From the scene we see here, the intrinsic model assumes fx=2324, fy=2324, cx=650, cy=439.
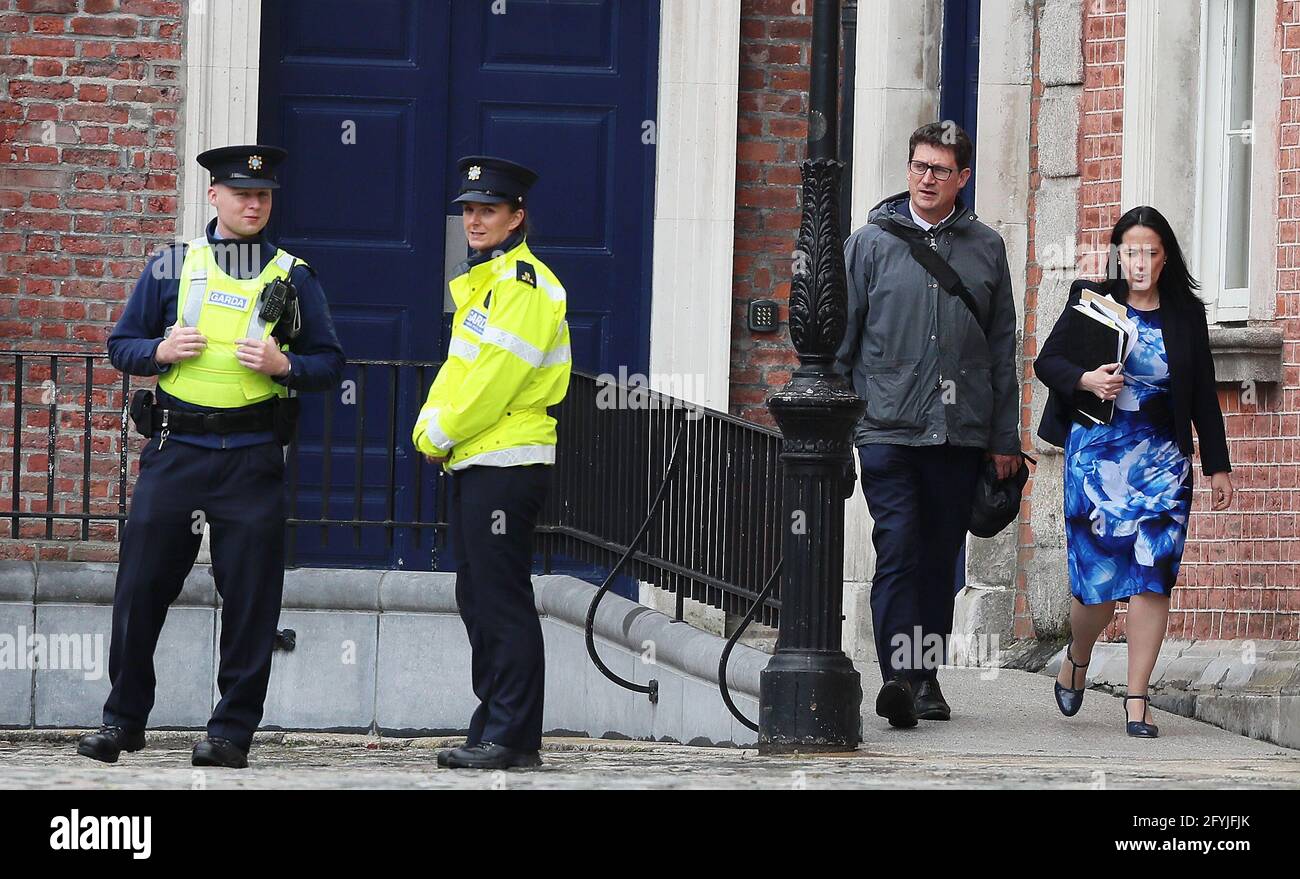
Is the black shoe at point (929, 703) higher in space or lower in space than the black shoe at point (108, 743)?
higher

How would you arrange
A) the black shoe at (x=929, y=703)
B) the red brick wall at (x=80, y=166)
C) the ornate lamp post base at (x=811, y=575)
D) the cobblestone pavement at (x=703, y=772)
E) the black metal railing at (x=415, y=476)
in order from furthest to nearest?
the red brick wall at (x=80, y=166), the black metal railing at (x=415, y=476), the black shoe at (x=929, y=703), the ornate lamp post base at (x=811, y=575), the cobblestone pavement at (x=703, y=772)

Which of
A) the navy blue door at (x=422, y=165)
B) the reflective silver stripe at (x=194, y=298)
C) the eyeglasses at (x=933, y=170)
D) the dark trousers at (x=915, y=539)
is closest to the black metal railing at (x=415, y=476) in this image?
the navy blue door at (x=422, y=165)

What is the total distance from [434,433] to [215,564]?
2.95 feet

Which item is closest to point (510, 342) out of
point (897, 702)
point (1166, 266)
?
point (897, 702)

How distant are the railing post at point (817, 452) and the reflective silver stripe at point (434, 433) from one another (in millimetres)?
1191

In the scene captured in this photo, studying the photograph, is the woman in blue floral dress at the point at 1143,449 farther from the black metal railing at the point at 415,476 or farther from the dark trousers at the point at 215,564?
the dark trousers at the point at 215,564

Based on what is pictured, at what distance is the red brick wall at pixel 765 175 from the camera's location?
38.0ft

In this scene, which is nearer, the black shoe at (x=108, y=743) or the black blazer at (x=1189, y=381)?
the black shoe at (x=108, y=743)

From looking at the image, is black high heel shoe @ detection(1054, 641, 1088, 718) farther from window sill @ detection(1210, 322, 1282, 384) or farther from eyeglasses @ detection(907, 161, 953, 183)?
eyeglasses @ detection(907, 161, 953, 183)

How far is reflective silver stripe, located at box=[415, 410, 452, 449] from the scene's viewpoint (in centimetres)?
704

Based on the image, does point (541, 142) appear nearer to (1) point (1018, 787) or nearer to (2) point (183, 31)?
(2) point (183, 31)

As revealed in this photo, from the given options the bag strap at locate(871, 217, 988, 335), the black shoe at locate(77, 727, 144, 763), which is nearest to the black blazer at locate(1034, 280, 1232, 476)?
the bag strap at locate(871, 217, 988, 335)
